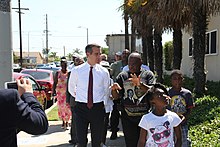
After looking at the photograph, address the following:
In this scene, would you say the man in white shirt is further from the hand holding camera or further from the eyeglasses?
the hand holding camera

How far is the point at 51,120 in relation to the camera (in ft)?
32.9

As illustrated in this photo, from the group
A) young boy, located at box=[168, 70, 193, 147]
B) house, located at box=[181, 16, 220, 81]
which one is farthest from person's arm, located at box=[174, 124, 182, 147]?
house, located at box=[181, 16, 220, 81]

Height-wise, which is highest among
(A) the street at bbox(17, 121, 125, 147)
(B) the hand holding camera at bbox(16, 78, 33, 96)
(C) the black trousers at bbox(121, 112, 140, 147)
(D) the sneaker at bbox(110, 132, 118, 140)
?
(B) the hand holding camera at bbox(16, 78, 33, 96)

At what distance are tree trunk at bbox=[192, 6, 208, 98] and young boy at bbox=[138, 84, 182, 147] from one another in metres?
7.32

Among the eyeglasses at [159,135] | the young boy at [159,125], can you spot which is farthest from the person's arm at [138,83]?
the eyeglasses at [159,135]

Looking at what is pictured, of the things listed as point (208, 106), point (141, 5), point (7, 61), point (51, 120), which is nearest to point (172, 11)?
point (141, 5)

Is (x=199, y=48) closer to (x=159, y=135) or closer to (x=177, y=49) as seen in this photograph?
(x=177, y=49)

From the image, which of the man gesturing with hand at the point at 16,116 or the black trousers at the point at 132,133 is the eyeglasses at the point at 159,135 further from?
the man gesturing with hand at the point at 16,116

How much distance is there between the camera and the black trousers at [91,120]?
5250 millimetres

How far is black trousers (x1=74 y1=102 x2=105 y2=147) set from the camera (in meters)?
5.25

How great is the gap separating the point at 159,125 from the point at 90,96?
166 cm

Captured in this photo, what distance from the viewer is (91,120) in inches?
207

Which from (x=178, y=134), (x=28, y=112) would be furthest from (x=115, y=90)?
(x=28, y=112)

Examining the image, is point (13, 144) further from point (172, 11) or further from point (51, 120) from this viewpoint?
point (172, 11)
